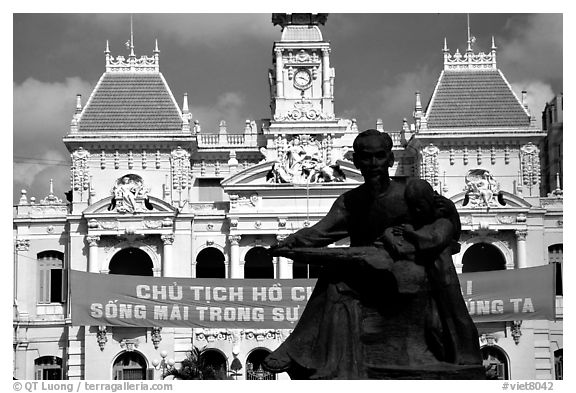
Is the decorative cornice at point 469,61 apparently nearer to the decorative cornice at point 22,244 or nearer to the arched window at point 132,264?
the arched window at point 132,264

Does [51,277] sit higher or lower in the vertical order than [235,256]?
lower

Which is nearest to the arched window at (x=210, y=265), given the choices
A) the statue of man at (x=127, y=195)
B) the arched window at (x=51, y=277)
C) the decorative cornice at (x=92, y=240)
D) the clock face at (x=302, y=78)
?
the statue of man at (x=127, y=195)

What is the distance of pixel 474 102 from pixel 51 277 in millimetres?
21977

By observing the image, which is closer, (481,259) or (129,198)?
(129,198)

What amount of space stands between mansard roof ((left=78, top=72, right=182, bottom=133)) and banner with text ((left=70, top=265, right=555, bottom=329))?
376 inches

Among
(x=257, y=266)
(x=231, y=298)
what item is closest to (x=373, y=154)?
(x=231, y=298)

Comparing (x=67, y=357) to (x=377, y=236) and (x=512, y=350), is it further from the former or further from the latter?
(x=377, y=236)

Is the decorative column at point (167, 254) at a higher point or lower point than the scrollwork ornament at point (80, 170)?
lower

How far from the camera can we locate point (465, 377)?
1094 cm

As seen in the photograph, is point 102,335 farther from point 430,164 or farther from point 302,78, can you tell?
point 430,164

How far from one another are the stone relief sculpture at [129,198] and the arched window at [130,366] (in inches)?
255

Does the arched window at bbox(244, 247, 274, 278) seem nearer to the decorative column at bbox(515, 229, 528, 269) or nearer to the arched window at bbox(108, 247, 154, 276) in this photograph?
the arched window at bbox(108, 247, 154, 276)

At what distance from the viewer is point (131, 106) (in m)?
58.7

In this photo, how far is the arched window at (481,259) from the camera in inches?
2223
